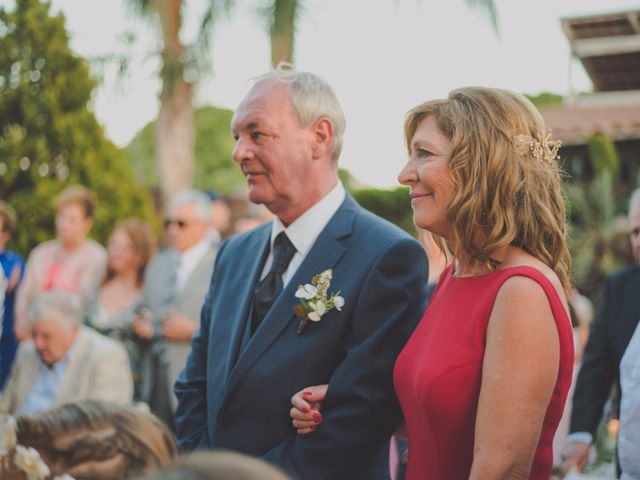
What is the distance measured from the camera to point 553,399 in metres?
2.36

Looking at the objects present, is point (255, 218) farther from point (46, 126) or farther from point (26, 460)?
point (26, 460)

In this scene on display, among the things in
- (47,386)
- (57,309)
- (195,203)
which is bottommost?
(47,386)

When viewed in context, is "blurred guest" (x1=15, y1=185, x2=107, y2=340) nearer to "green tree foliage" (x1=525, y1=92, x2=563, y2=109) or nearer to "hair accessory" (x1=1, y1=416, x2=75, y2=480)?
"hair accessory" (x1=1, y1=416, x2=75, y2=480)

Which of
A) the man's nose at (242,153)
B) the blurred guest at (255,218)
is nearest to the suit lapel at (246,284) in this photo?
the man's nose at (242,153)

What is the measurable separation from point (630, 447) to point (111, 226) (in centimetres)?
974

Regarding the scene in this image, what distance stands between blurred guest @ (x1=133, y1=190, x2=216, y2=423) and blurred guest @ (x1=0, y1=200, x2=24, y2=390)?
1.54 m

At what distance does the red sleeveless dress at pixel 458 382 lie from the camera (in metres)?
2.35

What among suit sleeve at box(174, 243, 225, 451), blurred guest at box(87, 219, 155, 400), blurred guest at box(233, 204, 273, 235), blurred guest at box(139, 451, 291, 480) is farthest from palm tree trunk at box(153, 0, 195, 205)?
blurred guest at box(139, 451, 291, 480)

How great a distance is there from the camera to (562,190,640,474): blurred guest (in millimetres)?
3738

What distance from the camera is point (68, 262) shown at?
293 inches

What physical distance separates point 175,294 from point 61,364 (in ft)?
3.37

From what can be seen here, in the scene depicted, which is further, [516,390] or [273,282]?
[273,282]

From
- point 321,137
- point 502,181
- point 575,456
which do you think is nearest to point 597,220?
point 575,456

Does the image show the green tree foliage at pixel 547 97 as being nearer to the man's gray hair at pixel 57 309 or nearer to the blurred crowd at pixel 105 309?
the blurred crowd at pixel 105 309
